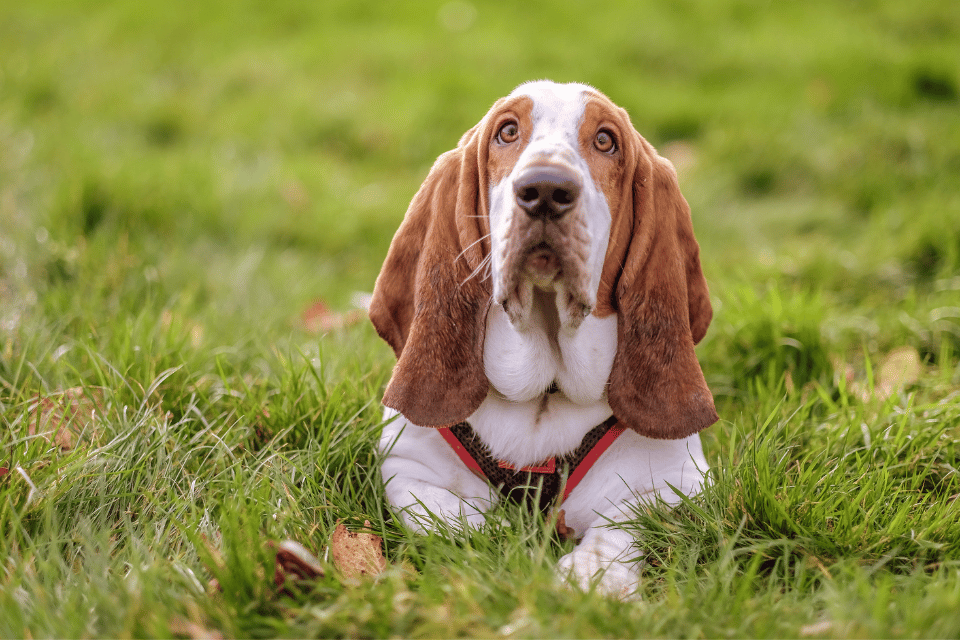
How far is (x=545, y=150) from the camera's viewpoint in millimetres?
1906

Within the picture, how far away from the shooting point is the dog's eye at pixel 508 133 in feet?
6.81

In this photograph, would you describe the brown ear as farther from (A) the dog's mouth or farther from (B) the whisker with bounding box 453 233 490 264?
(B) the whisker with bounding box 453 233 490 264

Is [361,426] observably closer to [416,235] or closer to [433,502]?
[433,502]

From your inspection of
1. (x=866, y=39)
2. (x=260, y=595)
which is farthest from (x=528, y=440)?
(x=866, y=39)

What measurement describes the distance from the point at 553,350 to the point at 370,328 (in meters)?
1.31

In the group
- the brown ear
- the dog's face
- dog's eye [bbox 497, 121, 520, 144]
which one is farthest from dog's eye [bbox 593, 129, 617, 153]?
dog's eye [bbox 497, 121, 520, 144]

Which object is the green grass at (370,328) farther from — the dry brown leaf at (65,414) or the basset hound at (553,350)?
the basset hound at (553,350)

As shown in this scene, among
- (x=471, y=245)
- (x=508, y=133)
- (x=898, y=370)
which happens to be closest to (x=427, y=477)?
(x=471, y=245)

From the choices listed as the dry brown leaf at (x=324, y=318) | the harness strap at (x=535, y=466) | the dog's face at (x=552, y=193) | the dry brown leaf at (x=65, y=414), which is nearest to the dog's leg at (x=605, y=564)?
the harness strap at (x=535, y=466)

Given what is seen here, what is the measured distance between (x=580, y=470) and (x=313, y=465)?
2.52ft

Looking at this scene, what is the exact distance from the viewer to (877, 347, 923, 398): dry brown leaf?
283cm

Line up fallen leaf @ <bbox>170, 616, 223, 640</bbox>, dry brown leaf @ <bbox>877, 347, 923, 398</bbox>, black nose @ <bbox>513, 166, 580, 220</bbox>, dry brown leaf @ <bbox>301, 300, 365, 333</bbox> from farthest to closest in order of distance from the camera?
dry brown leaf @ <bbox>301, 300, 365, 333</bbox> < dry brown leaf @ <bbox>877, 347, 923, 398</bbox> < black nose @ <bbox>513, 166, 580, 220</bbox> < fallen leaf @ <bbox>170, 616, 223, 640</bbox>

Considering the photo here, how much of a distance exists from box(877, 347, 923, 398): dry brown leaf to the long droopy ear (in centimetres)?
162

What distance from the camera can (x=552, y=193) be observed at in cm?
183
